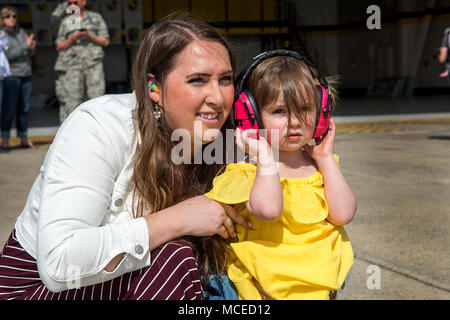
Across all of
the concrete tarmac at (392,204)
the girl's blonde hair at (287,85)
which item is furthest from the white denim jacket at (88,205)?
the concrete tarmac at (392,204)

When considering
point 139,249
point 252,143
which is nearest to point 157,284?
point 139,249

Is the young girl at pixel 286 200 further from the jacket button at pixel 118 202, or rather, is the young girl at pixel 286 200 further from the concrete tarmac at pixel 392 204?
the concrete tarmac at pixel 392 204

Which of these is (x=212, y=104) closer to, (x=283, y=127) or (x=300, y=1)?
(x=283, y=127)

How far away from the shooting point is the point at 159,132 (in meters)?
1.87

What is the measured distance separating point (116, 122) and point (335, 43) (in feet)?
88.3

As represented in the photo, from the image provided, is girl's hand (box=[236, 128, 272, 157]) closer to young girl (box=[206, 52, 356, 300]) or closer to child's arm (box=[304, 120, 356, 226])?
young girl (box=[206, 52, 356, 300])

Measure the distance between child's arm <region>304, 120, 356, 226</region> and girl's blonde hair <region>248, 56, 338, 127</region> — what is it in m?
0.12

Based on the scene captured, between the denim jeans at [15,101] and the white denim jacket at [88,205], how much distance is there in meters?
5.97

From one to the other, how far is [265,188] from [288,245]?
A: 9.6 inches

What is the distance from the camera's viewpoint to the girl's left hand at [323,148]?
200cm

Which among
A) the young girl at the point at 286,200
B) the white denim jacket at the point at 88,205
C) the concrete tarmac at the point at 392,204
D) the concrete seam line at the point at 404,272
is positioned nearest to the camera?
the white denim jacket at the point at 88,205

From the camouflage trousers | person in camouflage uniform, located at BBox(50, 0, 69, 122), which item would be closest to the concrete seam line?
the camouflage trousers

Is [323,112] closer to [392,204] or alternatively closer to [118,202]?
[118,202]

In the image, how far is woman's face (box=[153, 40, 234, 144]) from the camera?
→ 1808mm
